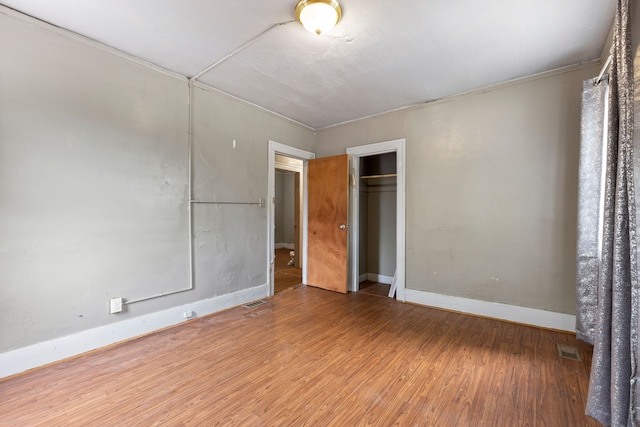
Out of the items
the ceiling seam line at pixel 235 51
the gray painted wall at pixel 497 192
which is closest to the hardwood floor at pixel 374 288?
the gray painted wall at pixel 497 192

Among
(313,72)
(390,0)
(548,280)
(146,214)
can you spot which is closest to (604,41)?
(390,0)

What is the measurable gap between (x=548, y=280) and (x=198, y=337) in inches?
137

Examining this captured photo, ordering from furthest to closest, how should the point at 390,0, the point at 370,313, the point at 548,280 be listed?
the point at 370,313
the point at 548,280
the point at 390,0

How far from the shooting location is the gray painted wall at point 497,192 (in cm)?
264

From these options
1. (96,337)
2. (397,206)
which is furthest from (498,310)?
(96,337)

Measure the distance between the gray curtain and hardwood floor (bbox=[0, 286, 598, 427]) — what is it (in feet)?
1.26

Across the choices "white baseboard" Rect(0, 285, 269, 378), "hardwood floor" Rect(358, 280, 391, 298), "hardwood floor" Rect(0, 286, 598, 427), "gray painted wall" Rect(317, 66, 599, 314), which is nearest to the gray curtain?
"hardwood floor" Rect(0, 286, 598, 427)

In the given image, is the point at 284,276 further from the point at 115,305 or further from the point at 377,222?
the point at 115,305

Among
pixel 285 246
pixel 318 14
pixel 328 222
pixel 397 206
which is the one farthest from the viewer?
pixel 285 246

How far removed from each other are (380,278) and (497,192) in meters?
2.28

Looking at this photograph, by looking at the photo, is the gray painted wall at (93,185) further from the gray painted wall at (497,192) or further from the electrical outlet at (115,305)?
the gray painted wall at (497,192)

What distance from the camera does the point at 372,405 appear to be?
1.64 metres

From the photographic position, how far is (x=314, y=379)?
6.23 feet

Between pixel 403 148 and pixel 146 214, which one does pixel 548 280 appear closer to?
pixel 403 148
